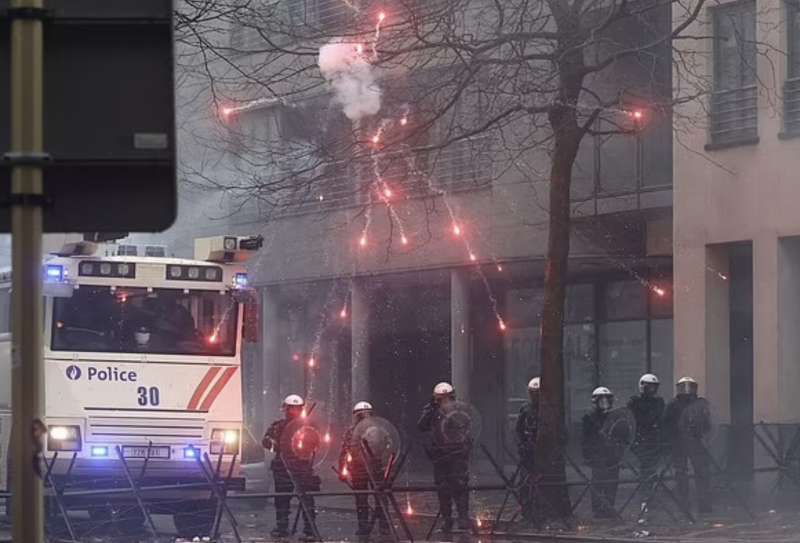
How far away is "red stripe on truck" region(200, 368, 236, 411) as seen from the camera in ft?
53.3

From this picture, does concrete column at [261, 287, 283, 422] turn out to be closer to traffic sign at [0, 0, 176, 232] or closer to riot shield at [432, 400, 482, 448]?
riot shield at [432, 400, 482, 448]

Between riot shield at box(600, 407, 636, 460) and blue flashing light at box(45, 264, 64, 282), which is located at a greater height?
blue flashing light at box(45, 264, 64, 282)

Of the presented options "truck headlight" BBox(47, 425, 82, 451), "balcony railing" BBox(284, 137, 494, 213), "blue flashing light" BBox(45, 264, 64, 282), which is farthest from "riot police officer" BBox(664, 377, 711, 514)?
"blue flashing light" BBox(45, 264, 64, 282)

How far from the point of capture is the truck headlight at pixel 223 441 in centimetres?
1622

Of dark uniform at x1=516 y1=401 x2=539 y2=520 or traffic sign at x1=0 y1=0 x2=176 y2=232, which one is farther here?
dark uniform at x1=516 y1=401 x2=539 y2=520

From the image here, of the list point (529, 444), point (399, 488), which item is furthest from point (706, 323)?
point (399, 488)

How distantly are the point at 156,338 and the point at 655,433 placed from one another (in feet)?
21.1

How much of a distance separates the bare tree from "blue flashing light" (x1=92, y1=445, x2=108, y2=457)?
3819 mm

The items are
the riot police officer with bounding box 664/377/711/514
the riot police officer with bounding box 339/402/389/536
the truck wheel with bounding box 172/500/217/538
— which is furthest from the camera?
the riot police officer with bounding box 664/377/711/514

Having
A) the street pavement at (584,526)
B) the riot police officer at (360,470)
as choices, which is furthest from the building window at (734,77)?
the riot police officer at (360,470)

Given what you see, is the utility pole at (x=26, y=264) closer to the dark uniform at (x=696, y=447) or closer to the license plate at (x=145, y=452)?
the license plate at (x=145, y=452)

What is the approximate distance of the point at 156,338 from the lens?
53.1 ft

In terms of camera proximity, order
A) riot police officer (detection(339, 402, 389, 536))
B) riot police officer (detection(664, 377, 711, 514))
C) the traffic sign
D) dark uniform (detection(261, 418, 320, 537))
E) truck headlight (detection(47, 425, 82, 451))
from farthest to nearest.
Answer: riot police officer (detection(664, 377, 711, 514)), dark uniform (detection(261, 418, 320, 537)), riot police officer (detection(339, 402, 389, 536)), truck headlight (detection(47, 425, 82, 451)), the traffic sign

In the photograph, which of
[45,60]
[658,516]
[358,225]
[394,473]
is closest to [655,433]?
[658,516]
